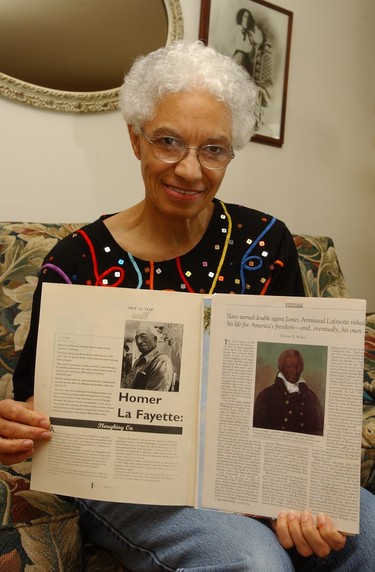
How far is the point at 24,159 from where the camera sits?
155 centimetres

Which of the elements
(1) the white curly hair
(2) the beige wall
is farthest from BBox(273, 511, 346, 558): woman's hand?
(2) the beige wall

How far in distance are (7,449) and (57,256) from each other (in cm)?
36

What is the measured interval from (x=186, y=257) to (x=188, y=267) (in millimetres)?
21

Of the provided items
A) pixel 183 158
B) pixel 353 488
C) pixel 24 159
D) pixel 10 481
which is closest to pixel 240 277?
pixel 183 158

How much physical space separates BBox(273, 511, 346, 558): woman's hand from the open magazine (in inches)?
0.6

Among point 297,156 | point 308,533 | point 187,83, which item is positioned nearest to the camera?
point 308,533

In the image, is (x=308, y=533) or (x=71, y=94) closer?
(x=308, y=533)

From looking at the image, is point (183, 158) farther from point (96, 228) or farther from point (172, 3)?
point (172, 3)

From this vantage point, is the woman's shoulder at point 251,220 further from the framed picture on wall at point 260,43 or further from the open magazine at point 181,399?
the framed picture on wall at point 260,43

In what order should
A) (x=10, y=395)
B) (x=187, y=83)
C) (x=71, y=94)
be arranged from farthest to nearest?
(x=71, y=94), (x=10, y=395), (x=187, y=83)

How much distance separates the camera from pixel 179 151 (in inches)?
37.1

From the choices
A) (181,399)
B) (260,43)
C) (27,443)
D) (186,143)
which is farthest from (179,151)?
(260,43)

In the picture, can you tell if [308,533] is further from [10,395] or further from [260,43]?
[260,43]

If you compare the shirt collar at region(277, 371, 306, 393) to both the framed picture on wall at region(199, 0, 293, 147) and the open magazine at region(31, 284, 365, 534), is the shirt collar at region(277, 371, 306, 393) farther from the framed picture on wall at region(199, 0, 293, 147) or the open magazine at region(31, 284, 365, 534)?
the framed picture on wall at region(199, 0, 293, 147)
